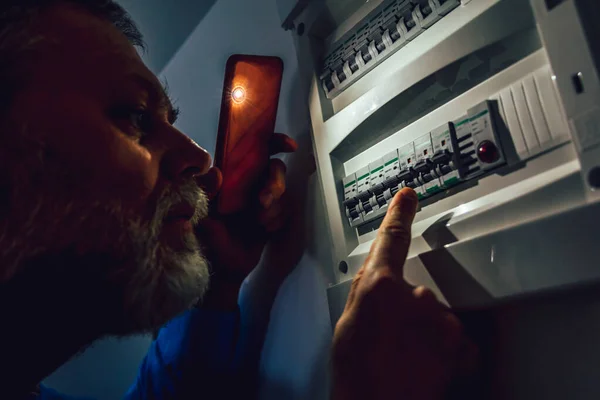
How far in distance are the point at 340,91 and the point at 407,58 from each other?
13 centimetres

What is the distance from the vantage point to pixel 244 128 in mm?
766

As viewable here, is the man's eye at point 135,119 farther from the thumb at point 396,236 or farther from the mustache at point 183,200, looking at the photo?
the thumb at point 396,236

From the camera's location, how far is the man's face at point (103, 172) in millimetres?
565

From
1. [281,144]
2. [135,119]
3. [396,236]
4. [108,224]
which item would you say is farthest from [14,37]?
[396,236]

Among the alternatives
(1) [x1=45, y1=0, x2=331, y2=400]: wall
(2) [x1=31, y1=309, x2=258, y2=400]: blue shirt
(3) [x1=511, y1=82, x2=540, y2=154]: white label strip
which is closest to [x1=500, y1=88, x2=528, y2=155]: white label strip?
(3) [x1=511, y1=82, x2=540, y2=154]: white label strip

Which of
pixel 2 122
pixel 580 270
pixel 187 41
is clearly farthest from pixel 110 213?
pixel 187 41

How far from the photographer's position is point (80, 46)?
639 millimetres

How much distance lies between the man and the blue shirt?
0.16m

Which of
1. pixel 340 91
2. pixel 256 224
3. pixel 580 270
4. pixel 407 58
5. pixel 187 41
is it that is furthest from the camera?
pixel 187 41

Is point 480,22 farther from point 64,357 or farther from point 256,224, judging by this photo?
point 64,357

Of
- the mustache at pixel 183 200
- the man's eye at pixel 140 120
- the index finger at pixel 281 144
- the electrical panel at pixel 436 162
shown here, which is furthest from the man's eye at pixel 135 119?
the electrical panel at pixel 436 162

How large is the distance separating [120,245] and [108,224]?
0.12 ft

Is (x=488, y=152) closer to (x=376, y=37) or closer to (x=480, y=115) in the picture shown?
(x=480, y=115)

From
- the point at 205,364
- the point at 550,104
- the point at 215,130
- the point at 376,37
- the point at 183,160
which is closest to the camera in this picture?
the point at 550,104
